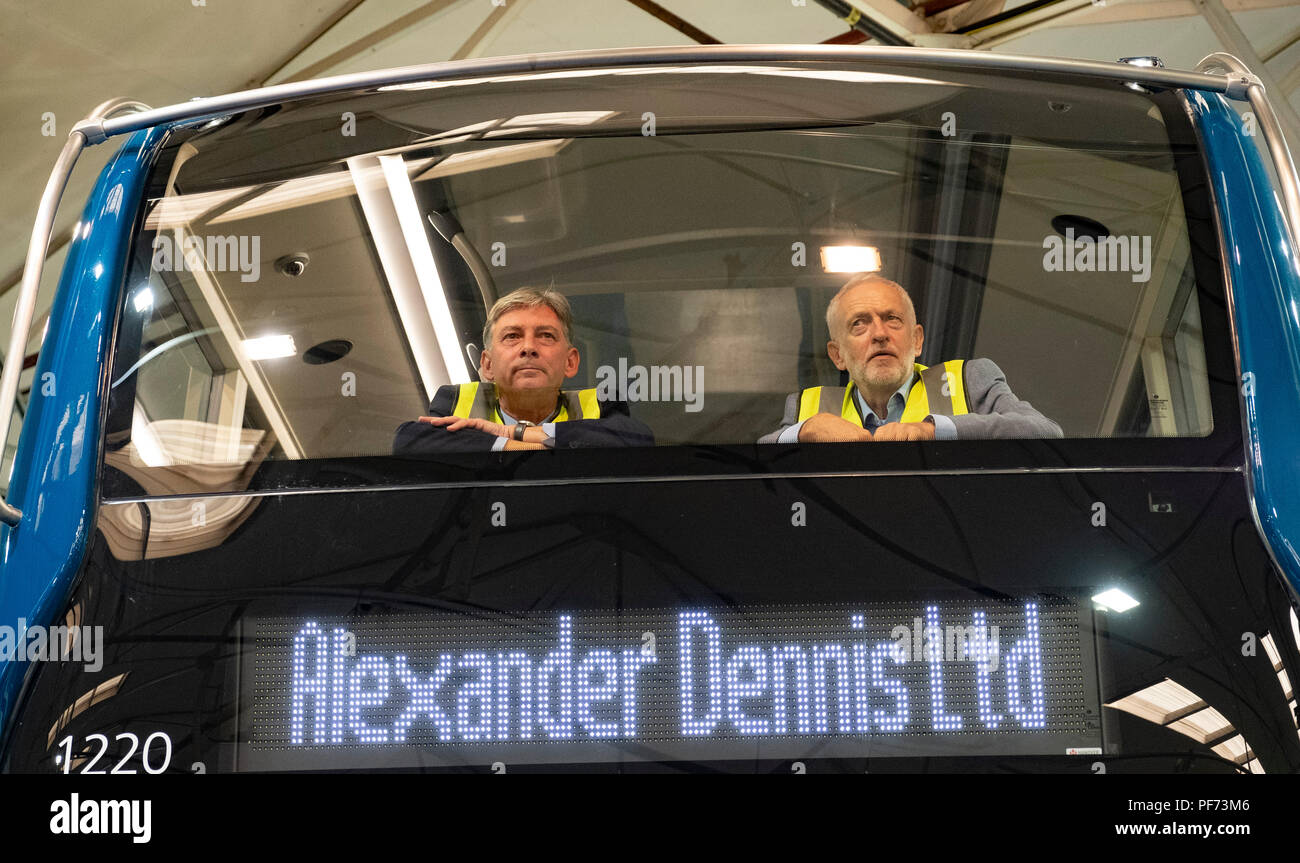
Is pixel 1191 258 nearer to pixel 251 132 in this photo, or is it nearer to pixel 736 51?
pixel 736 51

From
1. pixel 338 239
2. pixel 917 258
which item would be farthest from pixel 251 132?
pixel 917 258

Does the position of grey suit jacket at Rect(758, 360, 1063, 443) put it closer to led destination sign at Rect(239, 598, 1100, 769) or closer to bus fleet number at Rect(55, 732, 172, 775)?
led destination sign at Rect(239, 598, 1100, 769)

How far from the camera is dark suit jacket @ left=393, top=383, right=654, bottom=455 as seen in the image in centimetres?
239

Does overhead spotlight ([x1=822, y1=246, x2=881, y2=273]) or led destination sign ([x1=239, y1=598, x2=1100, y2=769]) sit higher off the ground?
overhead spotlight ([x1=822, y1=246, x2=881, y2=273])

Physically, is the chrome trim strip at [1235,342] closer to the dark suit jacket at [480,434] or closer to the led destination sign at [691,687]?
the led destination sign at [691,687]

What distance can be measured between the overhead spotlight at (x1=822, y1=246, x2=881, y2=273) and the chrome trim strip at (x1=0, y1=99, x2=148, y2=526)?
60.6 inches

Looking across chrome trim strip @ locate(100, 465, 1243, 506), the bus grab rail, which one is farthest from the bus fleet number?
the bus grab rail

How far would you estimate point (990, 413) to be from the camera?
2.46 metres

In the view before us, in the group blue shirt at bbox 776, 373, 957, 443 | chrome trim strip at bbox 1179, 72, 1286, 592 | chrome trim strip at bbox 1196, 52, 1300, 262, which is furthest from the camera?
blue shirt at bbox 776, 373, 957, 443

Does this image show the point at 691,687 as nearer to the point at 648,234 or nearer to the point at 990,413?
the point at 990,413

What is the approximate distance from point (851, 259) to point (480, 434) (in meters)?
0.94

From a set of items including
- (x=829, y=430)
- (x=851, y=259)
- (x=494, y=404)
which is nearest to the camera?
(x=829, y=430)

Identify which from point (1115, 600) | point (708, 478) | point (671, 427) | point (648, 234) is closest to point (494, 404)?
point (671, 427)

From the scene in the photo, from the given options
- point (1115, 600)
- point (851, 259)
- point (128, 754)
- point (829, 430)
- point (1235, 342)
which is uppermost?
point (851, 259)
